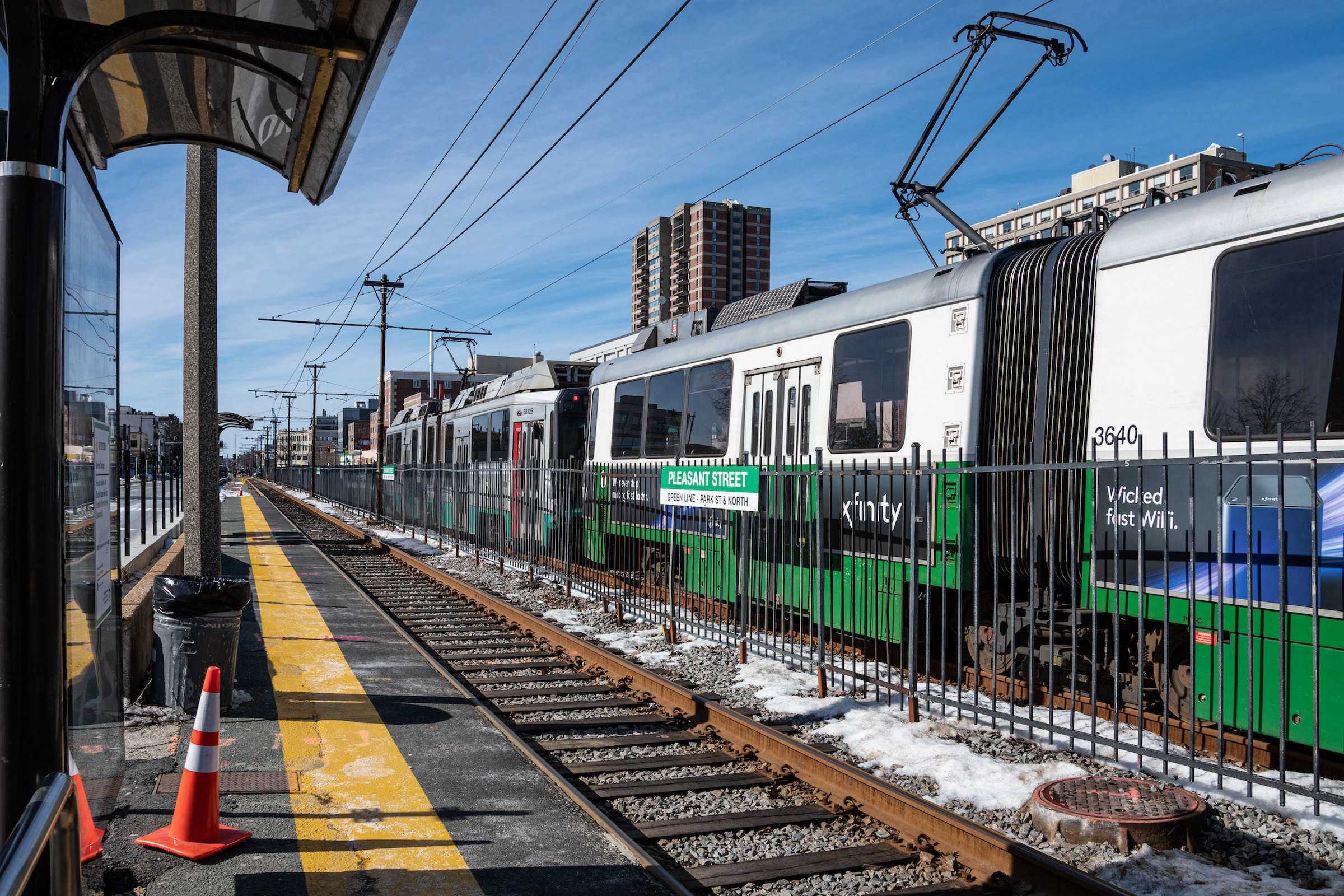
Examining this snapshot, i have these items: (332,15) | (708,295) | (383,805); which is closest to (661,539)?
(383,805)

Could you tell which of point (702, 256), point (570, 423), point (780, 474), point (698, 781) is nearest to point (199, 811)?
point (698, 781)

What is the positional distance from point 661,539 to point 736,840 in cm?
720

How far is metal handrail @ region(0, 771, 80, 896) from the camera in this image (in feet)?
5.64

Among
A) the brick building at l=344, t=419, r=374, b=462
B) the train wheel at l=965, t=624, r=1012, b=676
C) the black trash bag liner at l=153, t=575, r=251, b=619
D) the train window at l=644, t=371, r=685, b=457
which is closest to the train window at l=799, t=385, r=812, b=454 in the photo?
the train wheel at l=965, t=624, r=1012, b=676

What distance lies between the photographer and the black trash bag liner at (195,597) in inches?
285

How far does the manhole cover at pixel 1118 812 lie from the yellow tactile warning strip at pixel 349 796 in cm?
277

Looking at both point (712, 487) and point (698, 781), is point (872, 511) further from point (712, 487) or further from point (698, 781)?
point (698, 781)

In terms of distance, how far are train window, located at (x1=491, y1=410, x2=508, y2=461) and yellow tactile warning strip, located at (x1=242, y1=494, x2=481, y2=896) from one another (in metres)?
10.6

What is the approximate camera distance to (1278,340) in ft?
19.7

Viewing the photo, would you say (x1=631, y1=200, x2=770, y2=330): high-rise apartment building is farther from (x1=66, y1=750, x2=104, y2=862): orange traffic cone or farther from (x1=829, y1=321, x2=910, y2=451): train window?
(x1=66, y1=750, x2=104, y2=862): orange traffic cone

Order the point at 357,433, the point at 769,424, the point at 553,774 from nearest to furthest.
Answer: the point at 553,774
the point at 769,424
the point at 357,433

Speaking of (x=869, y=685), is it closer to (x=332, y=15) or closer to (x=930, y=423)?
(x=930, y=423)

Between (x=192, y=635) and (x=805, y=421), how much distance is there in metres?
5.88

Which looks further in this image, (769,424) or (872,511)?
(769,424)
